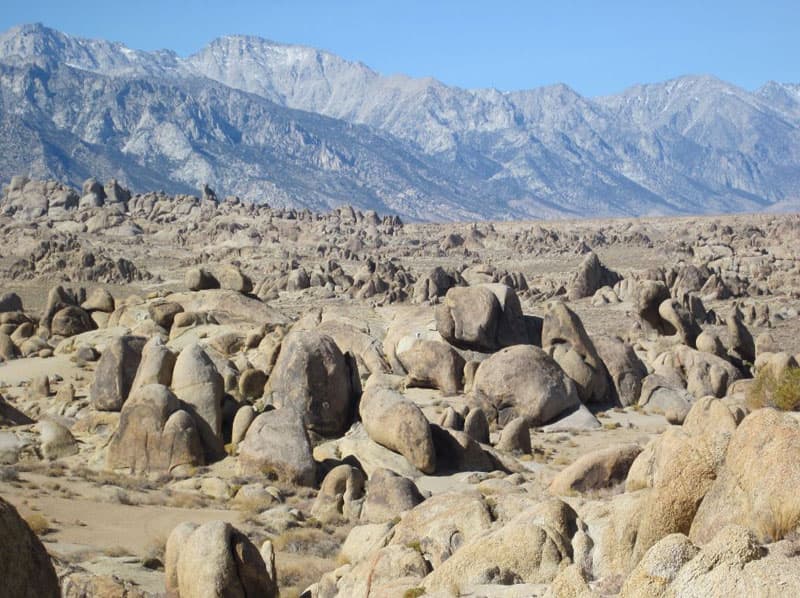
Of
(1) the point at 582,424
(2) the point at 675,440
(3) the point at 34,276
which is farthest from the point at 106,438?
(3) the point at 34,276

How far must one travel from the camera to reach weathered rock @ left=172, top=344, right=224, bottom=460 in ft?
90.0

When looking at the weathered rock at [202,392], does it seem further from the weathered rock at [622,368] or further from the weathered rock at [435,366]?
the weathered rock at [622,368]

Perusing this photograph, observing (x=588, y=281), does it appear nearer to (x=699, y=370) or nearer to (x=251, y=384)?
(x=699, y=370)

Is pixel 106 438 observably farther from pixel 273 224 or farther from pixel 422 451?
pixel 273 224

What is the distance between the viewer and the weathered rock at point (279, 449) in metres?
24.7

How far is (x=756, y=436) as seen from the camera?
11.6 m

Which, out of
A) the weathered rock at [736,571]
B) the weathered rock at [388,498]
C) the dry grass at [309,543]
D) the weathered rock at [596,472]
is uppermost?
the weathered rock at [736,571]

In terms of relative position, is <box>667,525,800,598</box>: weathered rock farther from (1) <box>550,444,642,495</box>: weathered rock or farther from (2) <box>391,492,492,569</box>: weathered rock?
(1) <box>550,444,642,495</box>: weathered rock

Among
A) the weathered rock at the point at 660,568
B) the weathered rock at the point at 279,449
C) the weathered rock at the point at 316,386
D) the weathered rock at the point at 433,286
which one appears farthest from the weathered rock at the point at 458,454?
the weathered rock at the point at 433,286

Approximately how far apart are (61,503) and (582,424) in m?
16.5

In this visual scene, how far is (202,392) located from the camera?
28.4m

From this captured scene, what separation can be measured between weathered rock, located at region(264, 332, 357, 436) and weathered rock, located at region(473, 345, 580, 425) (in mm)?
4566

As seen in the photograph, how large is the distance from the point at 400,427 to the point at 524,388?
694 centimetres

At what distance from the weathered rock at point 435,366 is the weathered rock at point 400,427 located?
7.10 metres
